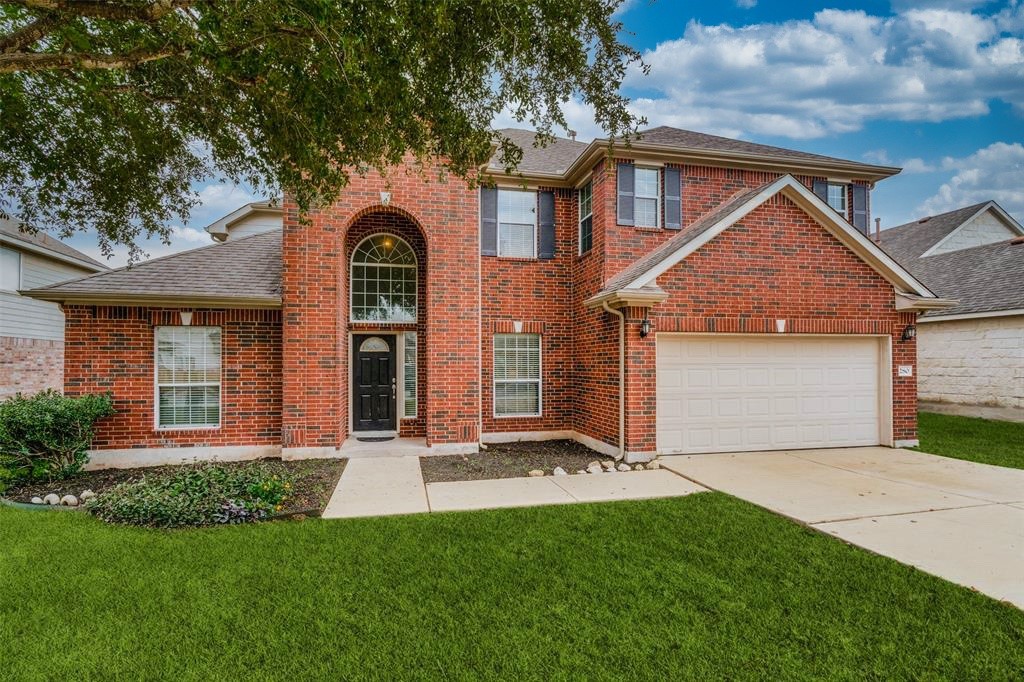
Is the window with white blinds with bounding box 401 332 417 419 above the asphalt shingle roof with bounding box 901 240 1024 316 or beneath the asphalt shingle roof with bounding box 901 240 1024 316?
beneath

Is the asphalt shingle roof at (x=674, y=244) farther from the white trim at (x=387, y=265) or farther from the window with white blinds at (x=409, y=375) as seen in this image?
the window with white blinds at (x=409, y=375)

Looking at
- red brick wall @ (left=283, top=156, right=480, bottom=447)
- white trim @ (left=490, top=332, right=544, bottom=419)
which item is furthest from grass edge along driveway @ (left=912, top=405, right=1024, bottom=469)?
red brick wall @ (left=283, top=156, right=480, bottom=447)

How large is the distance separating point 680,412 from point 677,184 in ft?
15.8

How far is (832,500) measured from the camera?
605cm

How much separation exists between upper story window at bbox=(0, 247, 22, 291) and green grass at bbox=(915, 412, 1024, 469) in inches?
895

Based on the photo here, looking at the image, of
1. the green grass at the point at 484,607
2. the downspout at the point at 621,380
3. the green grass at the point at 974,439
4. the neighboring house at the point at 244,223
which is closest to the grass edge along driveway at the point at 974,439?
the green grass at the point at 974,439

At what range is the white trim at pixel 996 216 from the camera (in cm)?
1982

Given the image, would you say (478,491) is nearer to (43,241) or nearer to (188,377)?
(188,377)

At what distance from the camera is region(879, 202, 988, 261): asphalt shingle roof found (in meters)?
20.0

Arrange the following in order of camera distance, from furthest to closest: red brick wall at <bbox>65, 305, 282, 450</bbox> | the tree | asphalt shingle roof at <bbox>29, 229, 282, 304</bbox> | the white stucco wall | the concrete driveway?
1. the white stucco wall
2. red brick wall at <bbox>65, 305, 282, 450</bbox>
3. asphalt shingle roof at <bbox>29, 229, 282, 304</bbox>
4. the tree
5. the concrete driveway

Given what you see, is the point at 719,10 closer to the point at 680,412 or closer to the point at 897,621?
the point at 680,412

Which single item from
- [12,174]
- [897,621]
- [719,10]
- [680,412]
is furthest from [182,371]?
[719,10]

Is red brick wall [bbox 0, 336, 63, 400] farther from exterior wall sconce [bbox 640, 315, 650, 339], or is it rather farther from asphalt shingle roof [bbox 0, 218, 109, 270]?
exterior wall sconce [bbox 640, 315, 650, 339]

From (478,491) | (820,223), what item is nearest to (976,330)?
(820,223)
